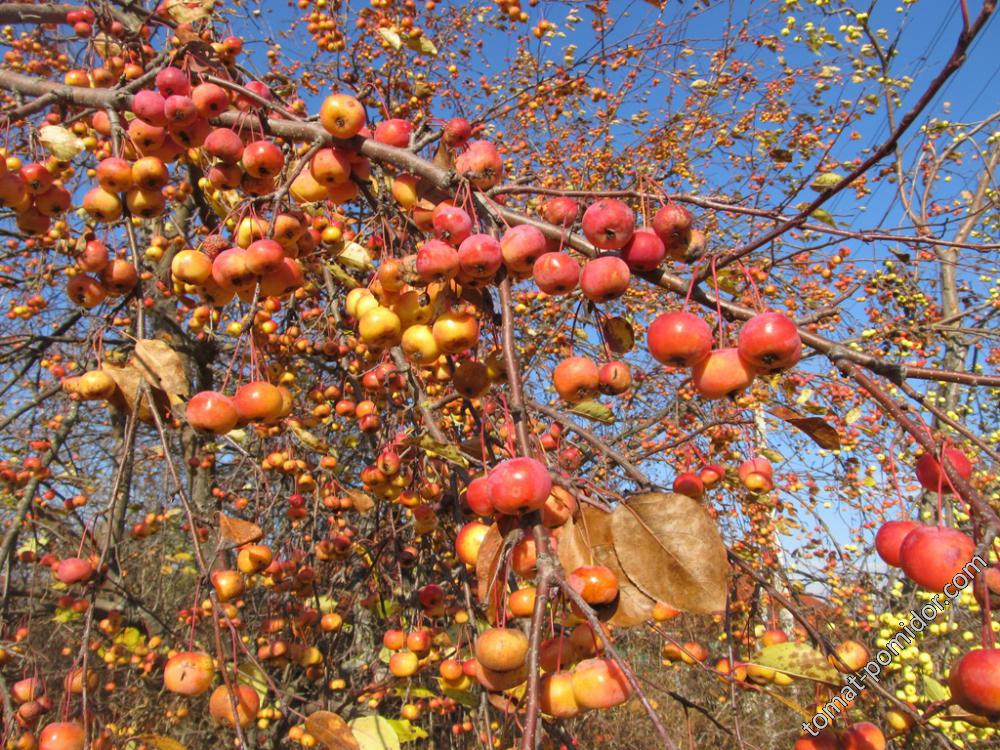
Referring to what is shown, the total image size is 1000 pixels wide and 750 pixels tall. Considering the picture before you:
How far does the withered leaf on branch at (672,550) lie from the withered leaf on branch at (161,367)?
126cm

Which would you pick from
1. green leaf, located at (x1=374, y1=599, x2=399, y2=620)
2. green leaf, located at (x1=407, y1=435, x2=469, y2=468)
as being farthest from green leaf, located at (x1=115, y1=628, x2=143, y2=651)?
green leaf, located at (x1=407, y1=435, x2=469, y2=468)

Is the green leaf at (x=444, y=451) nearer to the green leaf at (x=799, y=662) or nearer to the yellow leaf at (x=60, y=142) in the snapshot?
the green leaf at (x=799, y=662)

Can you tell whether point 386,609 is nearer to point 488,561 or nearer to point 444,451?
point 444,451

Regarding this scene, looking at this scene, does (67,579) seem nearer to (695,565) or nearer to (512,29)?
(695,565)

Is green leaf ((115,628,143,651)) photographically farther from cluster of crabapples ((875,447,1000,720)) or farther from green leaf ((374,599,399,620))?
cluster of crabapples ((875,447,1000,720))

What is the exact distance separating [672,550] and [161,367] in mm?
1442

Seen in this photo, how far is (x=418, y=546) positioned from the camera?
11.9 feet

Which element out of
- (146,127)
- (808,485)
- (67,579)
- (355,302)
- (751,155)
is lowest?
(808,485)

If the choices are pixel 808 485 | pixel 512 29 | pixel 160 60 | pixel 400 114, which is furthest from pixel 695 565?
pixel 512 29

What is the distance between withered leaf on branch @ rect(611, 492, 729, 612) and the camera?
1021mm

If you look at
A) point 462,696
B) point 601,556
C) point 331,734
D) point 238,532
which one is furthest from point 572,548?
point 462,696

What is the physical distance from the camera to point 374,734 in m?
2.46

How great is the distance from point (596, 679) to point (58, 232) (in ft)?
12.0

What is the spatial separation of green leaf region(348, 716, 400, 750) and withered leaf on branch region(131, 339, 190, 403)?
1.65m
